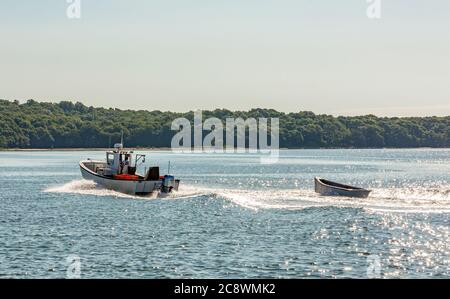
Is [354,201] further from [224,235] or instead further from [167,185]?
[224,235]

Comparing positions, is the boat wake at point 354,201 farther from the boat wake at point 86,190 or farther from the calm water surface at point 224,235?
the boat wake at point 86,190

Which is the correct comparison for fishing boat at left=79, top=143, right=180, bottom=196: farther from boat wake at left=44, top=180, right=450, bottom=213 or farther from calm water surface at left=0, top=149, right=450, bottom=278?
calm water surface at left=0, top=149, right=450, bottom=278

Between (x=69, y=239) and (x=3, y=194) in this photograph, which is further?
(x=3, y=194)

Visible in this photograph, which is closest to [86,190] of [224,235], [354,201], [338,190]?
[338,190]

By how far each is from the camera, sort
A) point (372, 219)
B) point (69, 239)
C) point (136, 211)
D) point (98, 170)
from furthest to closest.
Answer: point (98, 170) < point (136, 211) < point (372, 219) < point (69, 239)

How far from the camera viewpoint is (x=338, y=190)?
7669 centimetres

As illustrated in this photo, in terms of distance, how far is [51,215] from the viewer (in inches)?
2312

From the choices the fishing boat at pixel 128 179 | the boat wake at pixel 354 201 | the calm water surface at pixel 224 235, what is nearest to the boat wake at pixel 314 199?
the boat wake at pixel 354 201

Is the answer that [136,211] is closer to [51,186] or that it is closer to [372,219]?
[372,219]

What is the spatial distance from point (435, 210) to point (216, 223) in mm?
21002

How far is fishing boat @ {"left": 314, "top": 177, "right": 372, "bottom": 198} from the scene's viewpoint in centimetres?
7419

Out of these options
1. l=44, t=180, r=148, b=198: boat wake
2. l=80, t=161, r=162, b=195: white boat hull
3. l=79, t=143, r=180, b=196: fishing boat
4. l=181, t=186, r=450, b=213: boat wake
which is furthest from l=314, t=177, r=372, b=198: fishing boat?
l=44, t=180, r=148, b=198: boat wake

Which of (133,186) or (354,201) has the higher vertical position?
(133,186)
